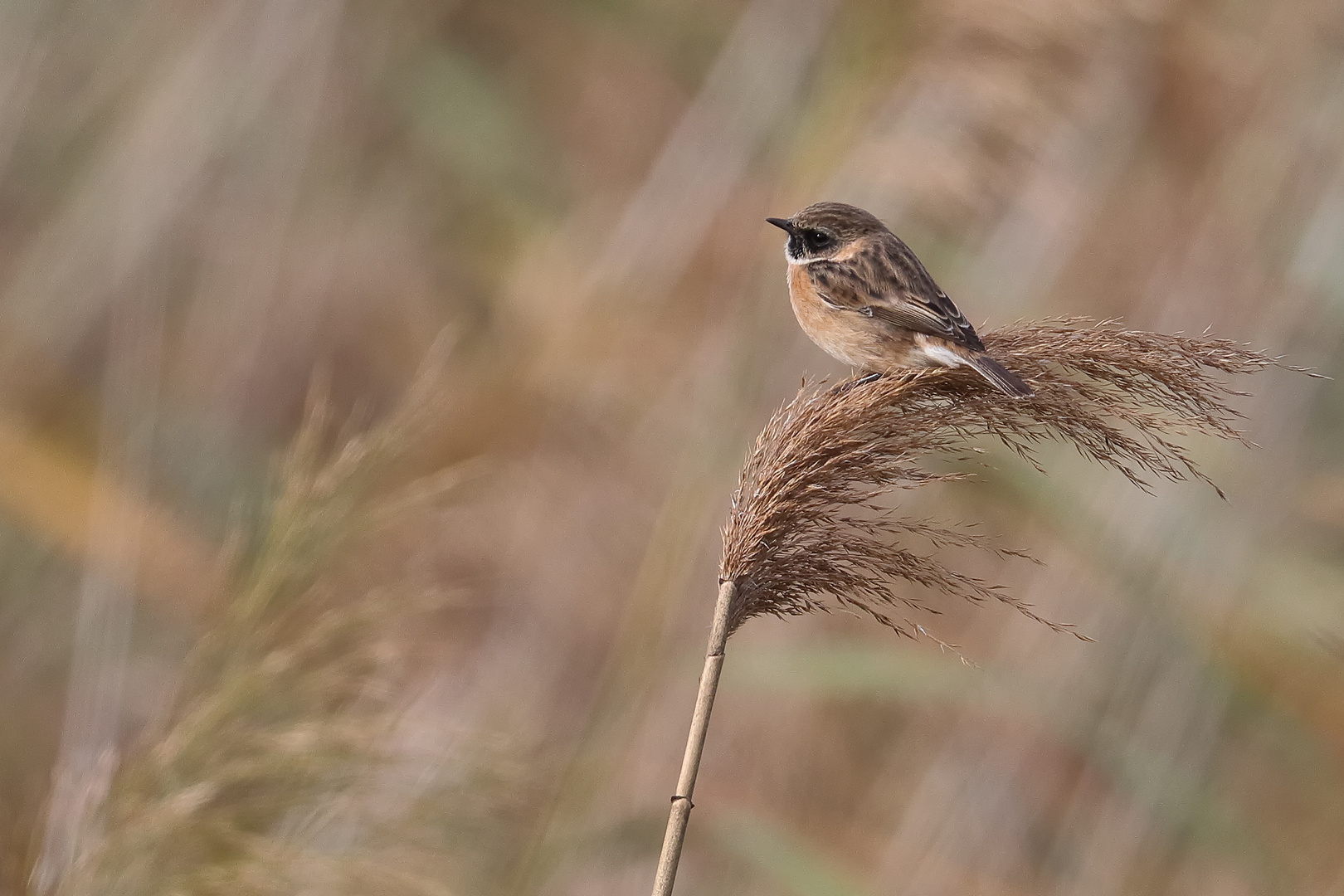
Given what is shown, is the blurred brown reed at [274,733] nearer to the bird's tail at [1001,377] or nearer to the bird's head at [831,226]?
the bird's tail at [1001,377]

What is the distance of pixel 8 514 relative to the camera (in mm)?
3105

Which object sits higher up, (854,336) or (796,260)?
(796,260)

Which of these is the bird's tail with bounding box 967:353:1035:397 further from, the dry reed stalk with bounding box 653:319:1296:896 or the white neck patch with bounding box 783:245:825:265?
the white neck patch with bounding box 783:245:825:265

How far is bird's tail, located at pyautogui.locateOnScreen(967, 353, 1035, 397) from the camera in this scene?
1.89 metres

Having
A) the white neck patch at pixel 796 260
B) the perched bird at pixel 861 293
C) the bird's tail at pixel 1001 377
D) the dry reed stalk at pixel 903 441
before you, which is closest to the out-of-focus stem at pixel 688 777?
the dry reed stalk at pixel 903 441

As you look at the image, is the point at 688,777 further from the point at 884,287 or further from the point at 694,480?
the point at 884,287

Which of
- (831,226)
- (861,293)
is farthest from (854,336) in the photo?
(831,226)

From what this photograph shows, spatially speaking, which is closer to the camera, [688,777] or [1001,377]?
[688,777]

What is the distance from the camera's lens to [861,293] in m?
3.14

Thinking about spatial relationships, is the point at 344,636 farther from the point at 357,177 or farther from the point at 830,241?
the point at 357,177

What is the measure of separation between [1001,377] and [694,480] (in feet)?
3.47

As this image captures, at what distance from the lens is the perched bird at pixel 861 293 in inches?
116

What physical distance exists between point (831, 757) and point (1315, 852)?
136 centimetres

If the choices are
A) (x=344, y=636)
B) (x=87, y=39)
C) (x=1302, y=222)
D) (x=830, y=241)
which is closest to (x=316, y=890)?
(x=344, y=636)
